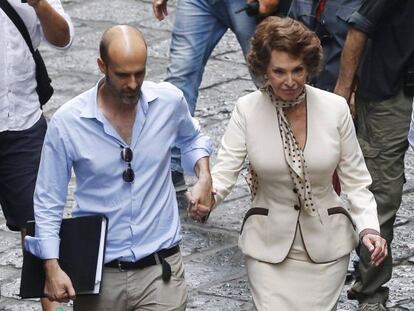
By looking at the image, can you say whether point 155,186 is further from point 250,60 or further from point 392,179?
point 392,179

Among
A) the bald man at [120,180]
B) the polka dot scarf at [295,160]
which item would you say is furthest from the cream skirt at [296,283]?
the bald man at [120,180]

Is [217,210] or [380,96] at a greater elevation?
[380,96]

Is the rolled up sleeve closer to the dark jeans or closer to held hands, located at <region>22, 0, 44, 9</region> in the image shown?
held hands, located at <region>22, 0, 44, 9</region>

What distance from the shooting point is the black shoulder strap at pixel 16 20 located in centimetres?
630

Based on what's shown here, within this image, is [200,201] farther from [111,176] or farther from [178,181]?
[178,181]

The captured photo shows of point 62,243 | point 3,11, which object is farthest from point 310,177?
point 3,11

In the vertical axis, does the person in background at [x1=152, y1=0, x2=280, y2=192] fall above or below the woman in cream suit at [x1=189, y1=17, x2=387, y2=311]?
below

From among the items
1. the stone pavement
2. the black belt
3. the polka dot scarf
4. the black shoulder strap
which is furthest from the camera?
the stone pavement

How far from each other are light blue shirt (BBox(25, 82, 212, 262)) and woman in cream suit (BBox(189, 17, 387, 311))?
0.90ft

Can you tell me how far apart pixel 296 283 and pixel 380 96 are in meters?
1.45

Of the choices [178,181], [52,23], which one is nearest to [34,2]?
[52,23]

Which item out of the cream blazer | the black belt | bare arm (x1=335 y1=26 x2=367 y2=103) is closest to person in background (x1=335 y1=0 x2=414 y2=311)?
bare arm (x1=335 y1=26 x2=367 y2=103)

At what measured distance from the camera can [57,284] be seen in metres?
5.43

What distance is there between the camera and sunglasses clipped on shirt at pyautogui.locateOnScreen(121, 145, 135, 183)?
547 cm
